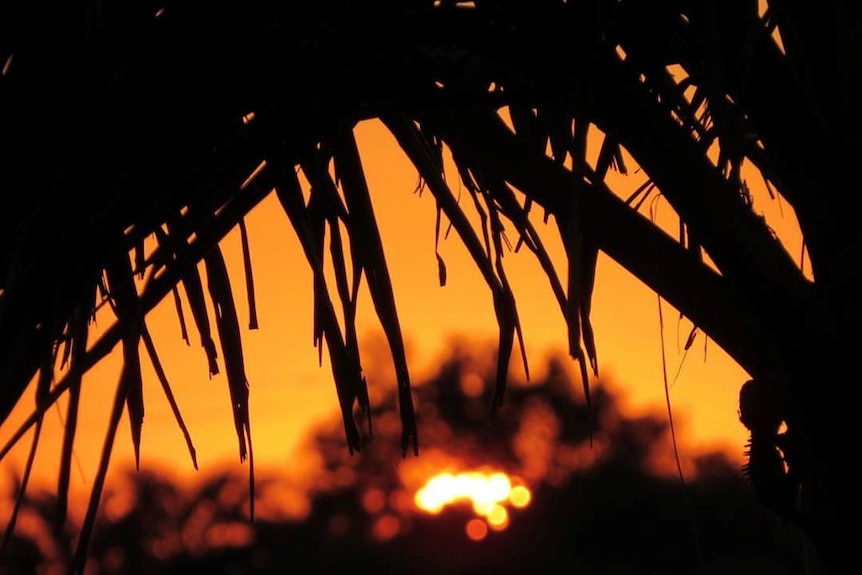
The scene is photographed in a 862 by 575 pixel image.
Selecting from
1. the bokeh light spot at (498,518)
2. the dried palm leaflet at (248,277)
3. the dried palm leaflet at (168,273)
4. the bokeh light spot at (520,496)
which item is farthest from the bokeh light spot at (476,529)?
the dried palm leaflet at (168,273)

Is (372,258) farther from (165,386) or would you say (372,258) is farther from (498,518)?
(498,518)

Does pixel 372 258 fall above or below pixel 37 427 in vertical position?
above

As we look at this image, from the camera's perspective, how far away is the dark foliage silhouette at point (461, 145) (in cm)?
163

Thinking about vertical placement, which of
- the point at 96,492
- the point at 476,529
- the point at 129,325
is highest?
the point at 476,529

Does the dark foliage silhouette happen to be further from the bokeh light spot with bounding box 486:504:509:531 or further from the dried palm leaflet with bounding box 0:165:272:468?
the bokeh light spot with bounding box 486:504:509:531

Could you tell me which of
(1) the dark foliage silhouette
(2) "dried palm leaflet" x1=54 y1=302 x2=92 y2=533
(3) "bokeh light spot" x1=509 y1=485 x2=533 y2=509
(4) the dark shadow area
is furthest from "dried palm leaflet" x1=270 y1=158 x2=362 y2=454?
(3) "bokeh light spot" x1=509 y1=485 x2=533 y2=509

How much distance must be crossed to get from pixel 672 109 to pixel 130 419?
3.16ft

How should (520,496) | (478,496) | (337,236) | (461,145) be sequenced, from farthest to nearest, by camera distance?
(478,496)
(520,496)
(337,236)
(461,145)

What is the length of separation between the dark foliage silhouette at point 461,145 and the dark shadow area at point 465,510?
124 feet

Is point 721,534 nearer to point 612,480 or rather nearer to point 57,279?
point 612,480

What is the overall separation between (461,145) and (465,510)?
42.8 metres

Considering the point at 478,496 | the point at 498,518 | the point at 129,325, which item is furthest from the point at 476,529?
the point at 129,325

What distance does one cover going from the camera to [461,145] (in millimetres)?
1924

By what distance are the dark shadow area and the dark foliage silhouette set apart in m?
37.9
